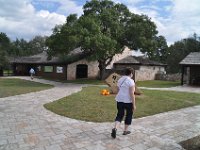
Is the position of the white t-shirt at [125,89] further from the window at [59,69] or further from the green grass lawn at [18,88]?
the window at [59,69]

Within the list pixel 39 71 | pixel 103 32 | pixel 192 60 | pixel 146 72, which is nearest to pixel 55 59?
pixel 39 71

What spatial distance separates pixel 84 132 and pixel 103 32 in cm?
1949

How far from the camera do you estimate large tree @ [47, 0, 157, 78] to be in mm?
20859

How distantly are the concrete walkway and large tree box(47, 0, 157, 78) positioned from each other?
503 inches

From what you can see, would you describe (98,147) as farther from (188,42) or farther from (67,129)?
(188,42)

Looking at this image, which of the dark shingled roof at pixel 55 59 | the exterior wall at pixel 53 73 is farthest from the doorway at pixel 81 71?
the exterior wall at pixel 53 73

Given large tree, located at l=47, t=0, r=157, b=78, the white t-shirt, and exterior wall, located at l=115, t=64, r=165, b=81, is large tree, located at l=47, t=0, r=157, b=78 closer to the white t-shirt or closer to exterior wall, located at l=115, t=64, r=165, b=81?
exterior wall, located at l=115, t=64, r=165, b=81

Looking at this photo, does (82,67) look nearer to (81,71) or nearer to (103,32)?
(81,71)

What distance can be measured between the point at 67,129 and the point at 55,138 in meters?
0.83

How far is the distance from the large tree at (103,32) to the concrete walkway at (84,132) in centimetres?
1277

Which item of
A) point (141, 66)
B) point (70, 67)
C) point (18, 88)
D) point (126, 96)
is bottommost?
point (18, 88)

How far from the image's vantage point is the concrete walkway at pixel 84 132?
5414 millimetres

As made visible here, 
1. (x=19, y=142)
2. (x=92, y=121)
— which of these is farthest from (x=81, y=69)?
(x=19, y=142)

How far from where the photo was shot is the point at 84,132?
642cm
